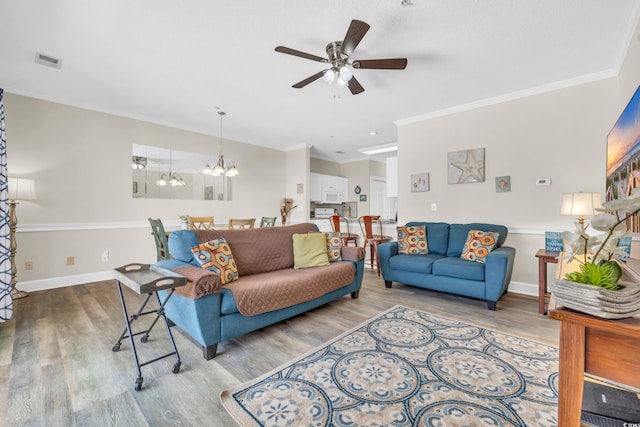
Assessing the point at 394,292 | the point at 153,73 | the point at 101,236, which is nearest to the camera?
the point at 153,73

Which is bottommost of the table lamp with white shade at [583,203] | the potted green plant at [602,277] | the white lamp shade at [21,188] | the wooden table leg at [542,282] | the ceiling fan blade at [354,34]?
the wooden table leg at [542,282]

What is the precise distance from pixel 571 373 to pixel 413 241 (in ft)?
10.4

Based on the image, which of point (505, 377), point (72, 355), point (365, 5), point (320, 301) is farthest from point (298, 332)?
point (365, 5)

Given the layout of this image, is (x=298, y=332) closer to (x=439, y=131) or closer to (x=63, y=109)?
(x=439, y=131)

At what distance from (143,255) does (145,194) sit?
40.0 inches

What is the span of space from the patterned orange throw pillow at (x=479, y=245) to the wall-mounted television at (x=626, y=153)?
107 centimetres

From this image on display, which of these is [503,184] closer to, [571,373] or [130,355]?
[571,373]

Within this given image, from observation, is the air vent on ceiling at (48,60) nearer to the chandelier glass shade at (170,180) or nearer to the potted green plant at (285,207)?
the chandelier glass shade at (170,180)

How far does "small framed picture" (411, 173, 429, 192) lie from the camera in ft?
14.6

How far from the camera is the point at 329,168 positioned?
26.8ft

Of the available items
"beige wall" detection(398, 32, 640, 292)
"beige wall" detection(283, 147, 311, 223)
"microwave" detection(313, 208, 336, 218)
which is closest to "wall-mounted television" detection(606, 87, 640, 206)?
"beige wall" detection(398, 32, 640, 292)

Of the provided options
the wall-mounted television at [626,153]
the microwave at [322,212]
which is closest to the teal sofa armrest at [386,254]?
the wall-mounted television at [626,153]

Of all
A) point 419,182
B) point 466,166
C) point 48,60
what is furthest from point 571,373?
point 48,60

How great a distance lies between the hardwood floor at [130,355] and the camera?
152 cm
